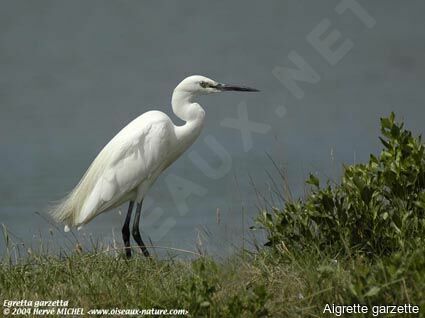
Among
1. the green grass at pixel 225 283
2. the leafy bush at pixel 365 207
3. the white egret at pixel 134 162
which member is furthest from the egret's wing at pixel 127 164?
the leafy bush at pixel 365 207

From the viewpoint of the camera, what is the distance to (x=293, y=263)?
4.58m

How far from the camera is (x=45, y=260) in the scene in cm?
516

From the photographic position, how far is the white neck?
6.68 meters

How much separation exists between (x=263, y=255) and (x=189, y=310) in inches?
→ 39.9

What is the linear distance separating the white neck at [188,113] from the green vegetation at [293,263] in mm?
1786

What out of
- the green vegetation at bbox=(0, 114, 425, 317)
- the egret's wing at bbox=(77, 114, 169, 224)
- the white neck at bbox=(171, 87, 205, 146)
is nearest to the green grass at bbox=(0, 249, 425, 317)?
the green vegetation at bbox=(0, 114, 425, 317)

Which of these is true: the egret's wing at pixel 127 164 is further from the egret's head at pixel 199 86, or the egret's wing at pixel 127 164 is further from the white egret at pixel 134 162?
the egret's head at pixel 199 86

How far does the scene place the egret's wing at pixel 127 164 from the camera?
649 centimetres

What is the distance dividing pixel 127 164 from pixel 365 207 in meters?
2.31

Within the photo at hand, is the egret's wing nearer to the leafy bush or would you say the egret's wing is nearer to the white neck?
the white neck

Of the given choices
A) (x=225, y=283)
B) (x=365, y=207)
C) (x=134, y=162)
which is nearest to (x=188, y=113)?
(x=134, y=162)

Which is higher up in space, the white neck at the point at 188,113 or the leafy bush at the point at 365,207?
the white neck at the point at 188,113

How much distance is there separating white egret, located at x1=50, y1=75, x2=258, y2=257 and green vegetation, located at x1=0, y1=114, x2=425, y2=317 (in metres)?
1.37

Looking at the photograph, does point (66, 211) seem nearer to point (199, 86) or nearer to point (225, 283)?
point (199, 86)
